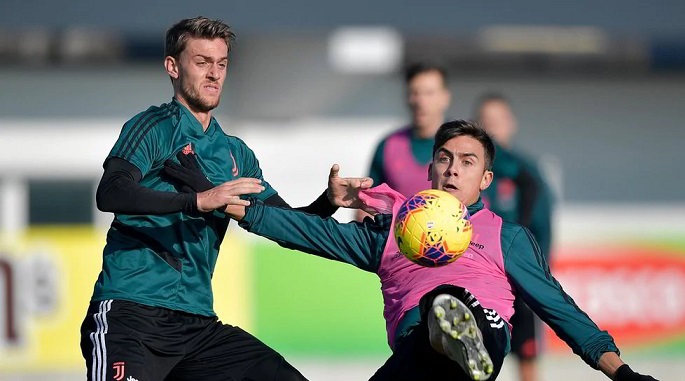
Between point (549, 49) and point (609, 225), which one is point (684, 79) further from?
point (609, 225)

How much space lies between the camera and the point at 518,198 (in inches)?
374

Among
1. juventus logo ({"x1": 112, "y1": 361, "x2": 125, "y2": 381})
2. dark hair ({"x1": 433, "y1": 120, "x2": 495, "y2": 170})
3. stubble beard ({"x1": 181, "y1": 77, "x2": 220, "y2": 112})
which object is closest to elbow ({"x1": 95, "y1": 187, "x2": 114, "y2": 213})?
juventus logo ({"x1": 112, "y1": 361, "x2": 125, "y2": 381})

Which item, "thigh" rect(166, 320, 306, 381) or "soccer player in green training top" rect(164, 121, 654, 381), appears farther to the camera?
"thigh" rect(166, 320, 306, 381)

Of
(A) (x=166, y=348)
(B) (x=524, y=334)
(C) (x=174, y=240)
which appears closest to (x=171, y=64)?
(C) (x=174, y=240)

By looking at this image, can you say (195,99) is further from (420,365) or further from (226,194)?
(420,365)

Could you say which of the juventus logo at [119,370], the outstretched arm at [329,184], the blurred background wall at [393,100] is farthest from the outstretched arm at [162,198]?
the blurred background wall at [393,100]

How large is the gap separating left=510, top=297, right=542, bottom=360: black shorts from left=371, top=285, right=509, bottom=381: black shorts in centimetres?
398

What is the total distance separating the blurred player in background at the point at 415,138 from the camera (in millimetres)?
8141

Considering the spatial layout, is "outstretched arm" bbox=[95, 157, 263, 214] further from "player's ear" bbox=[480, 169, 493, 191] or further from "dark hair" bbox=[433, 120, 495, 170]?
"player's ear" bbox=[480, 169, 493, 191]

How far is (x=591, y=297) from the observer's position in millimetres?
13969

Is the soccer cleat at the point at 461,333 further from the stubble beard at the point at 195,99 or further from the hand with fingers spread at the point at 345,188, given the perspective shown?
the stubble beard at the point at 195,99

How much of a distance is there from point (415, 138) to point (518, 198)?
61.2 inches

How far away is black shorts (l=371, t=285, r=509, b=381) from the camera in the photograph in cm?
525

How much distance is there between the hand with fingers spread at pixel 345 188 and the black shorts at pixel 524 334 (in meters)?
3.68
